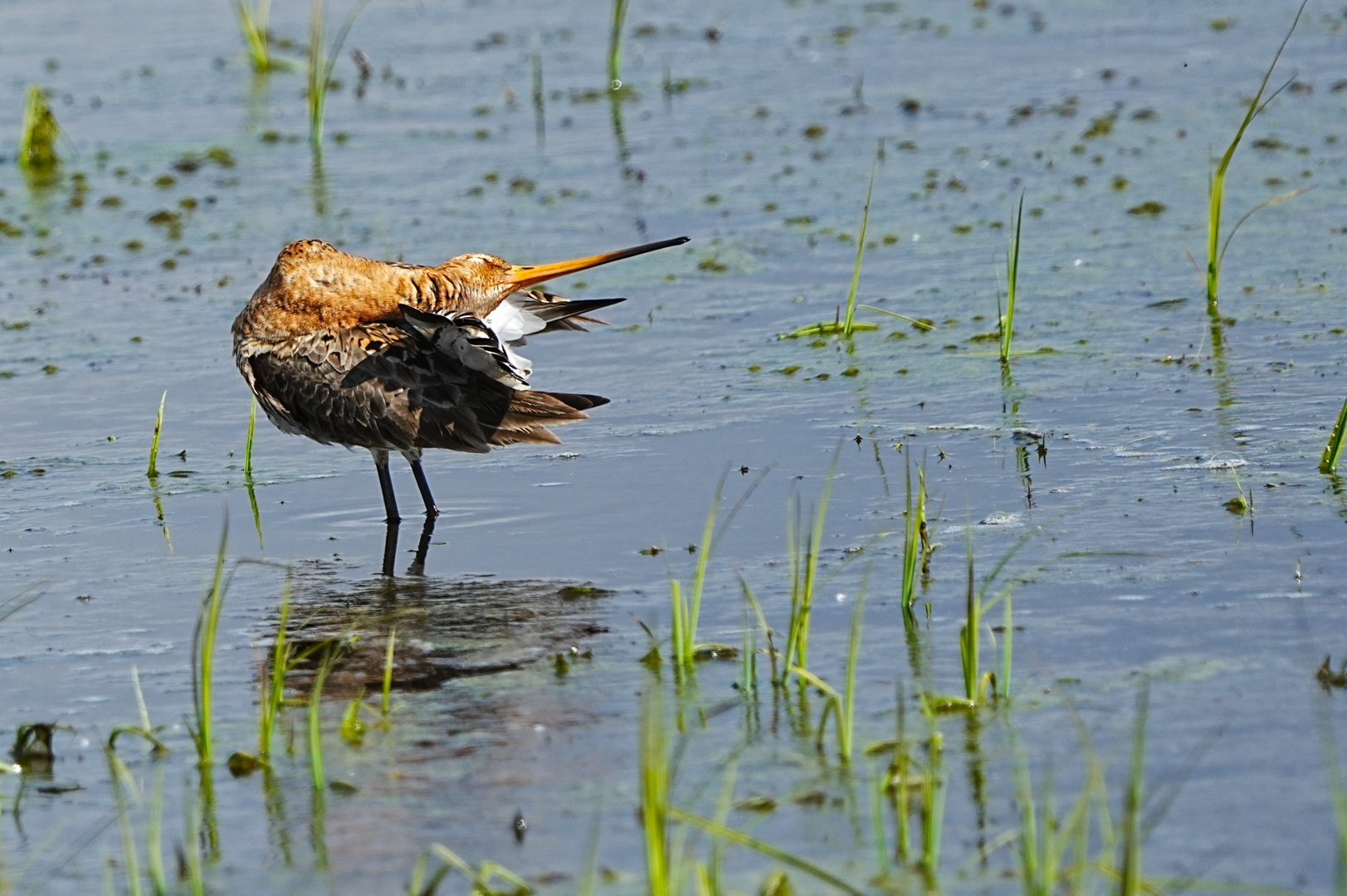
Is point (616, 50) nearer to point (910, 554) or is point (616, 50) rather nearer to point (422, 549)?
point (422, 549)

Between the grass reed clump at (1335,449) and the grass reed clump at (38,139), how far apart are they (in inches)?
360

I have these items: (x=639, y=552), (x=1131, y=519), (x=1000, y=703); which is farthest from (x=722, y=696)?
(x=1131, y=519)

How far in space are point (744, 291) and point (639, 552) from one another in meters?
3.44

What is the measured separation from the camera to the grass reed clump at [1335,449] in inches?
227

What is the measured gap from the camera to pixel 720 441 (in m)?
7.20

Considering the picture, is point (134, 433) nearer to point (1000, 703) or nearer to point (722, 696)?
point (722, 696)

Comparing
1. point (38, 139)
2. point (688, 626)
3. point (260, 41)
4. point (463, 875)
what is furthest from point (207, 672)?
point (260, 41)

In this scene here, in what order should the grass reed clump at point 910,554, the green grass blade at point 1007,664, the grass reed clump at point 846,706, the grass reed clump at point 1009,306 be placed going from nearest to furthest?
1. the grass reed clump at point 846,706
2. the green grass blade at point 1007,664
3. the grass reed clump at point 910,554
4. the grass reed clump at point 1009,306

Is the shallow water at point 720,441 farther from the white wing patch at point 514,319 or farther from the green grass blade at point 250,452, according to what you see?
the white wing patch at point 514,319

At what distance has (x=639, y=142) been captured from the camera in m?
12.1

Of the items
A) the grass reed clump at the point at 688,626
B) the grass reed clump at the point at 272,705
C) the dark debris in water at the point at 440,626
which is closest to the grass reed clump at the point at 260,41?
the dark debris in water at the point at 440,626

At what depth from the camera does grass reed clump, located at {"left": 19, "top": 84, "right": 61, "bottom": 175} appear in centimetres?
1216

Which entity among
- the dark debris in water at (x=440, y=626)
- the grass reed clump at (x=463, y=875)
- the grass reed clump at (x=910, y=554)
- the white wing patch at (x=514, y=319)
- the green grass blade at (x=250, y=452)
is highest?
the white wing patch at (x=514, y=319)

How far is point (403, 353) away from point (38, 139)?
681 centimetres
